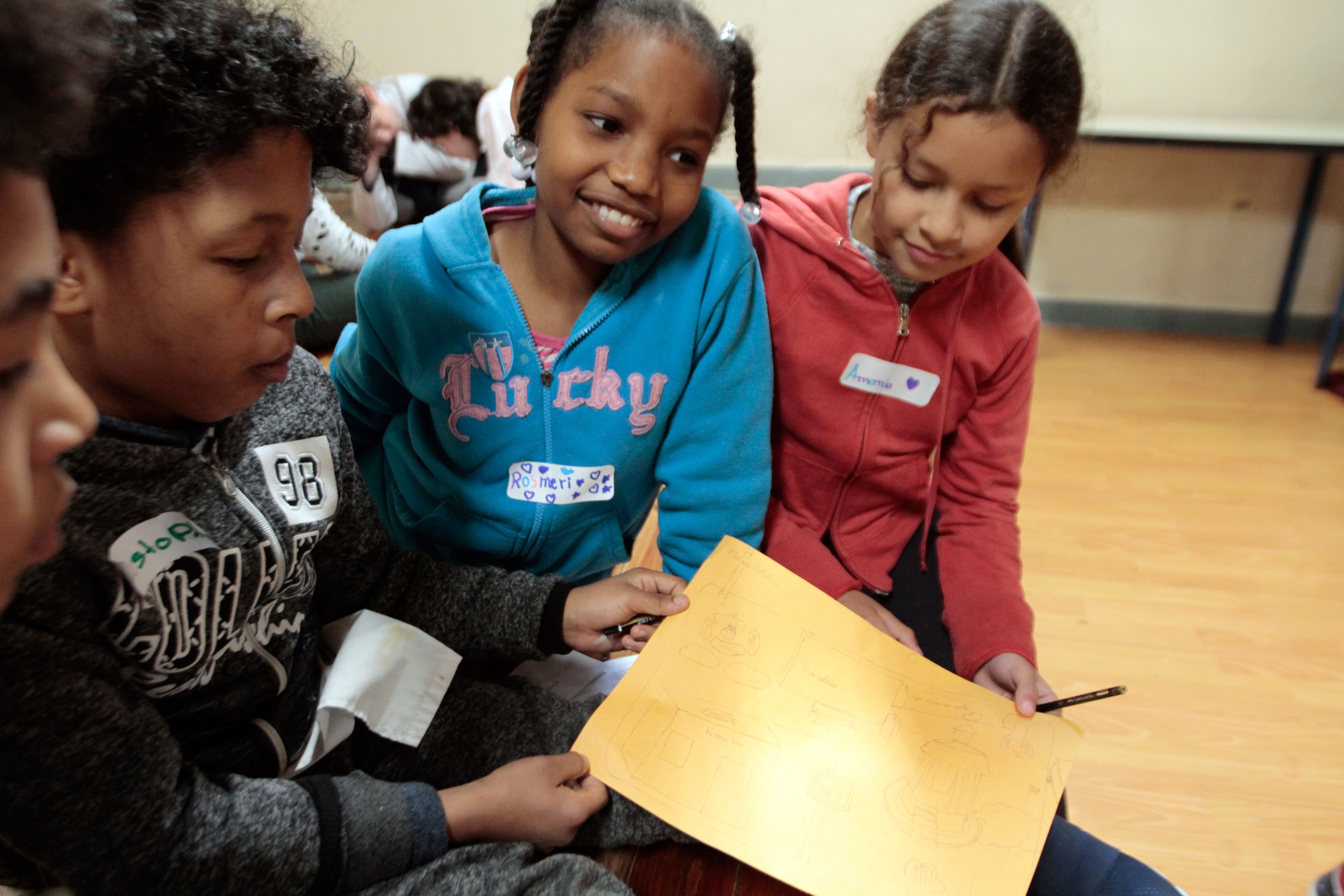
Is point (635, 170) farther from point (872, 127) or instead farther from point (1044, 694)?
point (1044, 694)

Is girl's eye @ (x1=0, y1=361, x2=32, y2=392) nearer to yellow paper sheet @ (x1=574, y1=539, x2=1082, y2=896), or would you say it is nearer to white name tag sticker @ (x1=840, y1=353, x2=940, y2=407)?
yellow paper sheet @ (x1=574, y1=539, x2=1082, y2=896)

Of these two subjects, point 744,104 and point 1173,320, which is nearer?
point 744,104

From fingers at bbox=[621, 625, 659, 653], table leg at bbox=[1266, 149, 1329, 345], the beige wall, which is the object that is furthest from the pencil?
table leg at bbox=[1266, 149, 1329, 345]

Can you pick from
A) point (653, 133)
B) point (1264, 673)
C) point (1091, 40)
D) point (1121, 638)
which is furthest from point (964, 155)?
point (1091, 40)

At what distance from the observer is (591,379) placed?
863 millimetres

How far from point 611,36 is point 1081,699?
2.34 ft

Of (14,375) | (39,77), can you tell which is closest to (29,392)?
(14,375)

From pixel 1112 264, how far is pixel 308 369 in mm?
2880

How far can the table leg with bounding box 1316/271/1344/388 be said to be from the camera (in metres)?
2.43

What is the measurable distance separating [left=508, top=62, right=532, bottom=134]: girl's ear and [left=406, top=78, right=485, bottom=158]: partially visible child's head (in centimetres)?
189

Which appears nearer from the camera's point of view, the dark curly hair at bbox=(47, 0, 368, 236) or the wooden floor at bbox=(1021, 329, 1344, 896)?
the dark curly hair at bbox=(47, 0, 368, 236)

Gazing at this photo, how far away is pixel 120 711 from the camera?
525 mm

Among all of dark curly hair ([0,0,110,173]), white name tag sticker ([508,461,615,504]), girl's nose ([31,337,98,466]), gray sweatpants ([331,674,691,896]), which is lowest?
gray sweatpants ([331,674,691,896])

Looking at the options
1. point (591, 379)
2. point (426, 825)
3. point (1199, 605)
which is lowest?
point (1199, 605)
